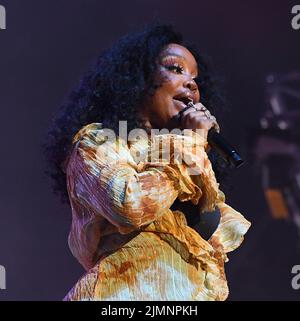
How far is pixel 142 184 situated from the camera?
4.57 ft

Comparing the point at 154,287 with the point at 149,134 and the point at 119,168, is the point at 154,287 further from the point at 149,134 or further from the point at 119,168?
the point at 149,134

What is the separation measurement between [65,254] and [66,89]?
0.55m

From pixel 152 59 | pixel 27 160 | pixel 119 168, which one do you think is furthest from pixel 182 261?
pixel 27 160

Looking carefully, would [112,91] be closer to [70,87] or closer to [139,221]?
[139,221]

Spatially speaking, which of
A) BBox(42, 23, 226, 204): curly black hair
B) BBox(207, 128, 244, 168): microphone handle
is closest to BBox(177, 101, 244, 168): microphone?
BBox(207, 128, 244, 168): microphone handle

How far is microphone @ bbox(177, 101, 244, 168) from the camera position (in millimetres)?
1477

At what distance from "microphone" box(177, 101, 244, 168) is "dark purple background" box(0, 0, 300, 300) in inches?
35.4

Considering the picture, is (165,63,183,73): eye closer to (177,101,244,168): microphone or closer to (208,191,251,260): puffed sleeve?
(177,101,244,168): microphone

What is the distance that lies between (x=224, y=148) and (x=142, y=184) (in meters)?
0.21

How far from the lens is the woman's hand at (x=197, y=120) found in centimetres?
149

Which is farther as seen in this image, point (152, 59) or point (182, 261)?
point (152, 59)

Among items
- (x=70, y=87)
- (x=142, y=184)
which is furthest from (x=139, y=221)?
(x=70, y=87)

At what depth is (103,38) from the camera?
2412 mm
